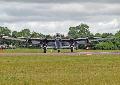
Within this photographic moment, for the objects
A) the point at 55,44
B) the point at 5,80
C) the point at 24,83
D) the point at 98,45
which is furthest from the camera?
the point at 98,45

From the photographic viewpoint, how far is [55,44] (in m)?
114

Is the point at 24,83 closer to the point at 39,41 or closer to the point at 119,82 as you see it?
the point at 119,82

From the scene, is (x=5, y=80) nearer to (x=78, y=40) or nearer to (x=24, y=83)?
(x=24, y=83)

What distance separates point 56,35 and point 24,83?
90018 mm

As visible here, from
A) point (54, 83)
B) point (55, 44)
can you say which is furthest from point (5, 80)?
point (55, 44)

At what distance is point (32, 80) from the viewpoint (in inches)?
1159

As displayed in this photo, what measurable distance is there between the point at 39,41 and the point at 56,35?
5.40 meters

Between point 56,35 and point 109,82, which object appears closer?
point 109,82

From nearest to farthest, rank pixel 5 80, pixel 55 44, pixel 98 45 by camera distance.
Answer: pixel 5 80 → pixel 55 44 → pixel 98 45

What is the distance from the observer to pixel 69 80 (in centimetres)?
2933

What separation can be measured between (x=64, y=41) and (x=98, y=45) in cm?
7364

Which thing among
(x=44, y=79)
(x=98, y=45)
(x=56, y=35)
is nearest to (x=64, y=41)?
(x=56, y=35)

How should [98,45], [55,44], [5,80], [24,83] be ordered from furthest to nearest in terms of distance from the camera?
1. [98,45]
2. [55,44]
3. [5,80]
4. [24,83]

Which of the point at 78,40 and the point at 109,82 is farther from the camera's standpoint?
the point at 78,40
